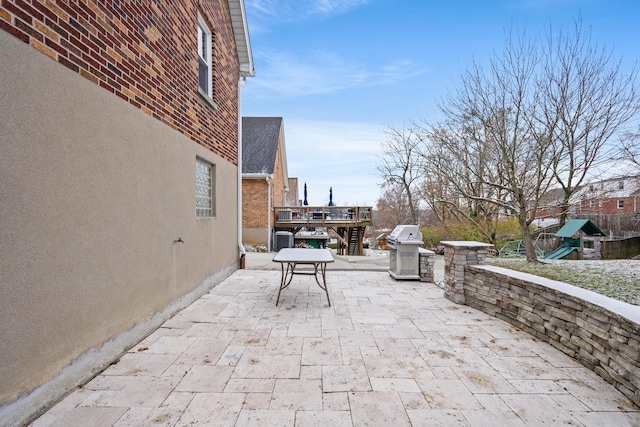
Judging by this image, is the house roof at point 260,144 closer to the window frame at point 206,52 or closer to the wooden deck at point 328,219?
the wooden deck at point 328,219

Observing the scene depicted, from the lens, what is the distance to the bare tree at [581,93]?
6168 mm

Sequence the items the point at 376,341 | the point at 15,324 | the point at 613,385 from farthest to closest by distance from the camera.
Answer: the point at 376,341
the point at 613,385
the point at 15,324

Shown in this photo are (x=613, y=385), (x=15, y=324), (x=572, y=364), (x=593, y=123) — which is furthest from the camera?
(x=593, y=123)

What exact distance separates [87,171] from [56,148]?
0.29 meters

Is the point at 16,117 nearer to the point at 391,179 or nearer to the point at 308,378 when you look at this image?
the point at 308,378

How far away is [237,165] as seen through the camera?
6523 millimetres

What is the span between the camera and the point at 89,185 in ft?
7.50

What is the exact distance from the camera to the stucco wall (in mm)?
1716

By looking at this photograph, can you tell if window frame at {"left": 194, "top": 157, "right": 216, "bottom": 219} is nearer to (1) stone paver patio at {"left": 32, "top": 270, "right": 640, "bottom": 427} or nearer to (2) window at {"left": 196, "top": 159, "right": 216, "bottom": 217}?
(2) window at {"left": 196, "top": 159, "right": 216, "bottom": 217}

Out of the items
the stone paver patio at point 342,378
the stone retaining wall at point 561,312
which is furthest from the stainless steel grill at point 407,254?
the stone paver patio at point 342,378

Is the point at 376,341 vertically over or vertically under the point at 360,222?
under

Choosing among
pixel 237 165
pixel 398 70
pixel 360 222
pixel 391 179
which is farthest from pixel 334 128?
pixel 237 165

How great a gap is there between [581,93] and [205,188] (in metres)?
8.18

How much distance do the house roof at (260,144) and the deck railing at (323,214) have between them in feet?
7.05
